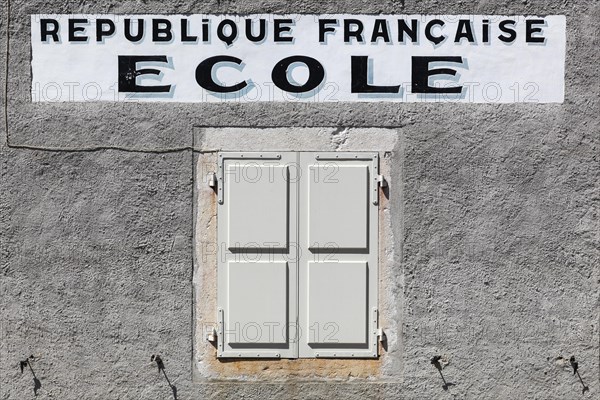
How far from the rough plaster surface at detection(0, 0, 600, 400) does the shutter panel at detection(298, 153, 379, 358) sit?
206 millimetres

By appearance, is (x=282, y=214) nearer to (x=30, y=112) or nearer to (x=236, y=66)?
(x=236, y=66)

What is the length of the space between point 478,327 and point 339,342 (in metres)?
1.03

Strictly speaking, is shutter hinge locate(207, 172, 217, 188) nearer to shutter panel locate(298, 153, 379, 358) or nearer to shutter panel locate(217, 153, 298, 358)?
shutter panel locate(217, 153, 298, 358)

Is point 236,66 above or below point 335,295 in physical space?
above

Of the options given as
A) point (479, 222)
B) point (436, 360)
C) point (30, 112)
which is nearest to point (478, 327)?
point (436, 360)

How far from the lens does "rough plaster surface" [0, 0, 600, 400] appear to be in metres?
5.62

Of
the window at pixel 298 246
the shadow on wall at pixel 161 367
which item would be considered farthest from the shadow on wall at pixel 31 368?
the window at pixel 298 246

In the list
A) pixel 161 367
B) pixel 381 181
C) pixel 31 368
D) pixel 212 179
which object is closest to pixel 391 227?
pixel 381 181

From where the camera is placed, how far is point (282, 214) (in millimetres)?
5613

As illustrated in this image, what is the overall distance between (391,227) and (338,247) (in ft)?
1.37

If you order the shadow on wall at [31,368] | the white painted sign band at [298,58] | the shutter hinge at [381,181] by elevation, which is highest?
the white painted sign band at [298,58]

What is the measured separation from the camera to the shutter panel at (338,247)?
5613 mm

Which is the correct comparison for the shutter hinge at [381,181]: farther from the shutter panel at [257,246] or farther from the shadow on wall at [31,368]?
the shadow on wall at [31,368]

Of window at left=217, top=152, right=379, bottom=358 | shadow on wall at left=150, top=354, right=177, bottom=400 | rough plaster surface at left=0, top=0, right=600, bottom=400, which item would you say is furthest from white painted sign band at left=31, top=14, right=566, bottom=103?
shadow on wall at left=150, top=354, right=177, bottom=400
